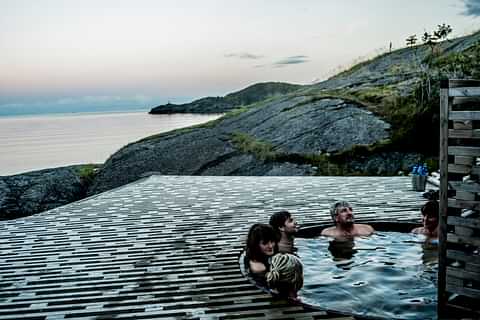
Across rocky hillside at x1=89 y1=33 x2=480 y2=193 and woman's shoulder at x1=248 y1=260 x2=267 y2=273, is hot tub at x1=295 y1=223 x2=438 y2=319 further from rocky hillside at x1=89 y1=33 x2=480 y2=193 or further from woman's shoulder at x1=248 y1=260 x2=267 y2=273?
rocky hillside at x1=89 y1=33 x2=480 y2=193

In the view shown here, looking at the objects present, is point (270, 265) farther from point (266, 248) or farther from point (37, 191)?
point (37, 191)

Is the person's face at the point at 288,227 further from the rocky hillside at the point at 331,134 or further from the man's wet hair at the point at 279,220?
the rocky hillside at the point at 331,134

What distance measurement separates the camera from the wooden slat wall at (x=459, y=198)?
3.64 metres

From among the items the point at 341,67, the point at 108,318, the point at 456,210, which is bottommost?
the point at 108,318

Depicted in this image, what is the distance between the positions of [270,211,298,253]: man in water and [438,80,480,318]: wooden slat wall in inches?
99.2

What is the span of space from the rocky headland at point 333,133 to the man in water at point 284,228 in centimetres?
720

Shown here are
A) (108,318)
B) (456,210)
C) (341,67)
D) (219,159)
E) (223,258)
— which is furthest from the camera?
(341,67)

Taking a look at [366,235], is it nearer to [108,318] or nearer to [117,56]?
[108,318]

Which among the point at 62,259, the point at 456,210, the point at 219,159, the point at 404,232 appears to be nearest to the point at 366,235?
the point at 404,232

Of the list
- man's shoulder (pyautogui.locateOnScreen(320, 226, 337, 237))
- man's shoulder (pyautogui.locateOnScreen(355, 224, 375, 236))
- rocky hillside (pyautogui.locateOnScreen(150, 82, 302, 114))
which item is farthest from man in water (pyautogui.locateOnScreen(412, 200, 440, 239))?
rocky hillside (pyautogui.locateOnScreen(150, 82, 302, 114))

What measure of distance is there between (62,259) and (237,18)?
15.9 meters

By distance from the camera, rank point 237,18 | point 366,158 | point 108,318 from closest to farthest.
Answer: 1. point 108,318
2. point 366,158
3. point 237,18

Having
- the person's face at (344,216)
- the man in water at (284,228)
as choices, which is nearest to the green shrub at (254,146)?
the person's face at (344,216)

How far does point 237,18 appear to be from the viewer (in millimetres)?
20359
